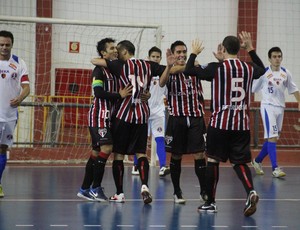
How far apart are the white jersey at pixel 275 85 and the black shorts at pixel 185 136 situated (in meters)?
4.41

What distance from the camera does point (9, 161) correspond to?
16203 millimetres

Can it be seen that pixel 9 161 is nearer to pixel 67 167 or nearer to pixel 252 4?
pixel 67 167

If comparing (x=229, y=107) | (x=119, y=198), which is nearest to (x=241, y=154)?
(x=229, y=107)

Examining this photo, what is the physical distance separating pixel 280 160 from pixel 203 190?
895 cm

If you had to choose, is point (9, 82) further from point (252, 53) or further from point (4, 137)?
point (252, 53)

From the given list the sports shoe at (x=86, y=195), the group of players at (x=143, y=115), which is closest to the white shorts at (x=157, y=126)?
the group of players at (x=143, y=115)

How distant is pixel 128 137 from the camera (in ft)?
33.6

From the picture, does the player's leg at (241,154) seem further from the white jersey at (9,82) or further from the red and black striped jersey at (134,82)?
the white jersey at (9,82)

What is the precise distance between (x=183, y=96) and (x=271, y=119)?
454cm

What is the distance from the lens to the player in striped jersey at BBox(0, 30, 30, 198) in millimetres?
10453

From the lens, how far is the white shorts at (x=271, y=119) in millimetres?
14391

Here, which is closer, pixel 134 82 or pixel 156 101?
pixel 134 82

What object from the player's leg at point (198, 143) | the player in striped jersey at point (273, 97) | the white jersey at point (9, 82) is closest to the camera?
the player's leg at point (198, 143)

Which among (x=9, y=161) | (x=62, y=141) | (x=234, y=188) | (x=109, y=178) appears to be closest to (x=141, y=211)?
(x=234, y=188)
